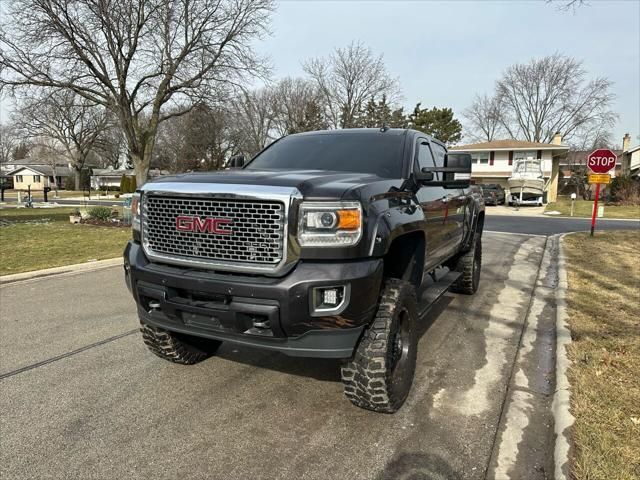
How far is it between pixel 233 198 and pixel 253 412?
1496 millimetres

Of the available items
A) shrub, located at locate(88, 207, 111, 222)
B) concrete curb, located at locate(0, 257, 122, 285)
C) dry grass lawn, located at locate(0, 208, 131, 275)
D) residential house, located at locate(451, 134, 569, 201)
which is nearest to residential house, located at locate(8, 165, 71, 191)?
residential house, located at locate(451, 134, 569, 201)

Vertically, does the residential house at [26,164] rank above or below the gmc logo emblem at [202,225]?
above

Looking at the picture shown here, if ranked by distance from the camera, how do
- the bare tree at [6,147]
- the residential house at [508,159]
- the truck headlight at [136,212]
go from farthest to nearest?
the bare tree at [6,147]
the residential house at [508,159]
the truck headlight at [136,212]

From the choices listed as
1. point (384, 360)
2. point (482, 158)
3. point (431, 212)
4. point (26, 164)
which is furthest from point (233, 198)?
point (26, 164)

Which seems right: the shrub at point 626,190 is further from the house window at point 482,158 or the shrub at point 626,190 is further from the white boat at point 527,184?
the house window at point 482,158

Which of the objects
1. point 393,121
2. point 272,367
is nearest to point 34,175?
point 393,121

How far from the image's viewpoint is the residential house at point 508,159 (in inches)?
1607

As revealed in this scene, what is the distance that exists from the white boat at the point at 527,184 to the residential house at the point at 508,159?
4.09 meters

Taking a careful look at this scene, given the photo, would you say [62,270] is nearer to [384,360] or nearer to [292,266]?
[292,266]

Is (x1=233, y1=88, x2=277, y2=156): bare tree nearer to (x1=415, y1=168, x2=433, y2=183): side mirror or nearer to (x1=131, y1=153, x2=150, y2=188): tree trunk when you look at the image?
(x1=131, y1=153, x2=150, y2=188): tree trunk

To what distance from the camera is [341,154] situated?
402 cm

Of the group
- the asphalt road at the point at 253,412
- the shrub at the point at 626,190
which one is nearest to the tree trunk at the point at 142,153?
the asphalt road at the point at 253,412

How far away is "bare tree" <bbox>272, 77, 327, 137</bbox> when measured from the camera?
46.1m

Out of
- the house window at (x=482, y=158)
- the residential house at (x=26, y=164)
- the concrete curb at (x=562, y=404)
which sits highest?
the residential house at (x=26, y=164)
